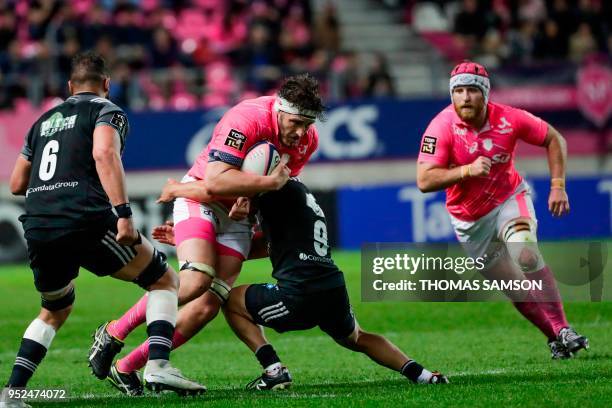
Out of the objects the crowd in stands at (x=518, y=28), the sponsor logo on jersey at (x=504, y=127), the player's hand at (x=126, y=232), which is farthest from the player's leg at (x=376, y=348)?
the crowd in stands at (x=518, y=28)

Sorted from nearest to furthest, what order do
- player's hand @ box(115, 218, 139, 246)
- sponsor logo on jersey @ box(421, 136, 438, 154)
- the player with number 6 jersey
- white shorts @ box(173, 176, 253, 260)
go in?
player's hand @ box(115, 218, 139, 246), the player with number 6 jersey, white shorts @ box(173, 176, 253, 260), sponsor logo on jersey @ box(421, 136, 438, 154)

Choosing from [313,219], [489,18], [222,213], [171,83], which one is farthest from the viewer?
[489,18]

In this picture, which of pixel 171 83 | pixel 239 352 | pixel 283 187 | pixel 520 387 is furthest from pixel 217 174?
pixel 171 83

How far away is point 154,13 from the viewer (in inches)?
876

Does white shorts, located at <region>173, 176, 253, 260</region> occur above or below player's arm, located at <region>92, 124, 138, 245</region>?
below

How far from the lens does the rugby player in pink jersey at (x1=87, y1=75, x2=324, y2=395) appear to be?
7.82 meters

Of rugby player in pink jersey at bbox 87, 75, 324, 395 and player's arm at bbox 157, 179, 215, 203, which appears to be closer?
rugby player in pink jersey at bbox 87, 75, 324, 395

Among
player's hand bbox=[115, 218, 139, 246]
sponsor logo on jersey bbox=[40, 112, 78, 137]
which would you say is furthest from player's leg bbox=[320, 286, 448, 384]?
sponsor logo on jersey bbox=[40, 112, 78, 137]

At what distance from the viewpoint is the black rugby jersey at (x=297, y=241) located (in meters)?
7.55

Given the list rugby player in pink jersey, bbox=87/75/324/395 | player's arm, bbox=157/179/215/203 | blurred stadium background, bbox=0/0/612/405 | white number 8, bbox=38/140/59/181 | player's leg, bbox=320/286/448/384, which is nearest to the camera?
white number 8, bbox=38/140/59/181

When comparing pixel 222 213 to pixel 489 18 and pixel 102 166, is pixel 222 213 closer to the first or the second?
pixel 102 166

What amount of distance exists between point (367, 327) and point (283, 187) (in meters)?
4.26

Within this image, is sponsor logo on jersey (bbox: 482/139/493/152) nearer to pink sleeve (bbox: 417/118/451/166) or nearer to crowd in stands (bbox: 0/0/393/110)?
pink sleeve (bbox: 417/118/451/166)

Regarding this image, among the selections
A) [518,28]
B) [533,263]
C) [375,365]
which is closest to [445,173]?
[533,263]
